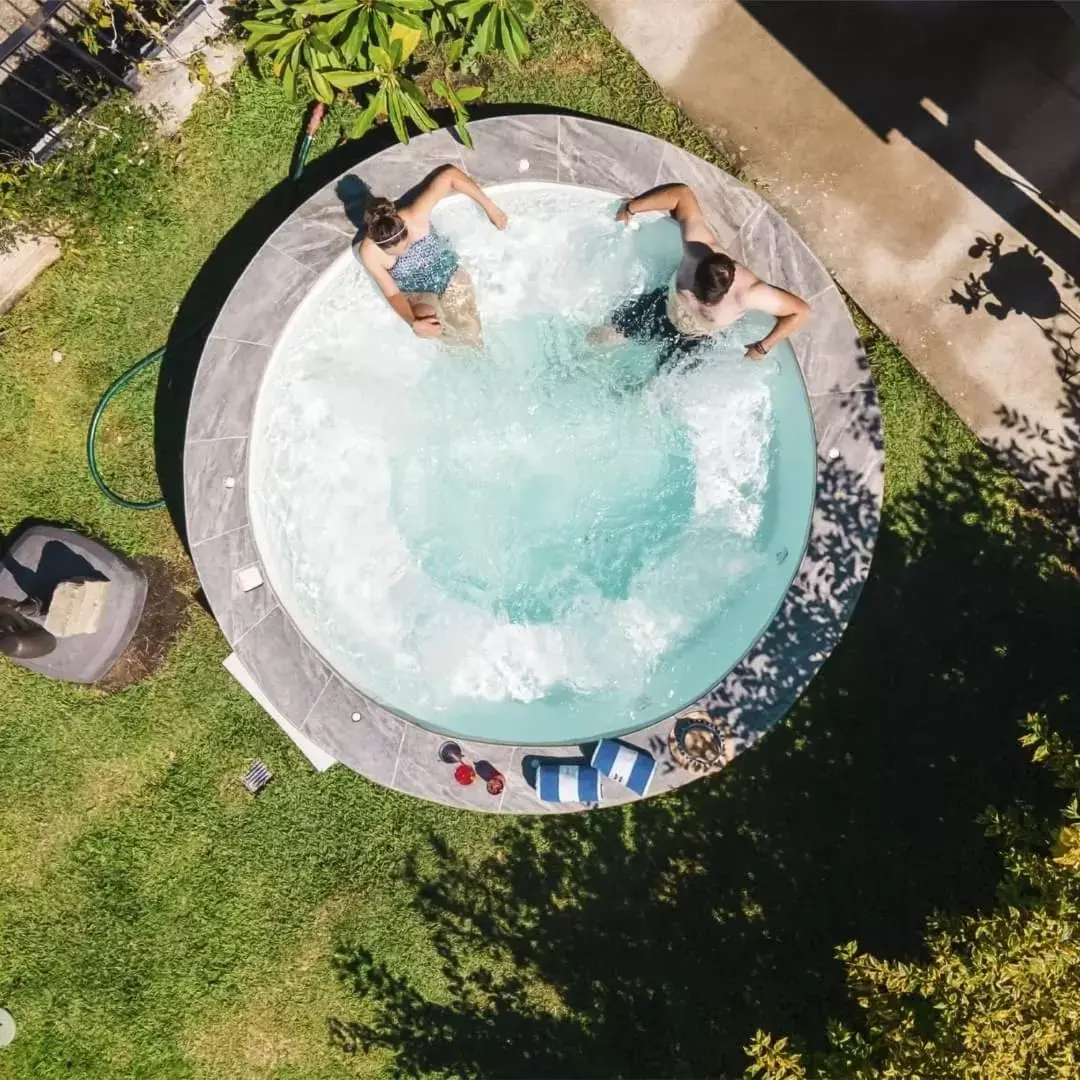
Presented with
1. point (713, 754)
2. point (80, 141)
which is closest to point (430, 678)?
point (713, 754)


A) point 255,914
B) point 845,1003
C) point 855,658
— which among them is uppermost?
point 855,658

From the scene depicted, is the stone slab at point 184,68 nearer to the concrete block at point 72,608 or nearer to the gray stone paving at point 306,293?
the gray stone paving at point 306,293

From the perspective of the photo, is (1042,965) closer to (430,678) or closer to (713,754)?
(713,754)

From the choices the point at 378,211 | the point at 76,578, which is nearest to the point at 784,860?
the point at 378,211

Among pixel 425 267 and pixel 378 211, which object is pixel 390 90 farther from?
pixel 425 267

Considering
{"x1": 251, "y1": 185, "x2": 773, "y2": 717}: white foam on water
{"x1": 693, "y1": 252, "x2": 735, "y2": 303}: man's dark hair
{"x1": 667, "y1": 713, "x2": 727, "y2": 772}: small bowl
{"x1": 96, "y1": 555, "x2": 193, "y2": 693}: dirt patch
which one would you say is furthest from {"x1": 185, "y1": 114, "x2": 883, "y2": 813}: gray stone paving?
{"x1": 693, "y1": 252, "x2": 735, "y2": 303}: man's dark hair

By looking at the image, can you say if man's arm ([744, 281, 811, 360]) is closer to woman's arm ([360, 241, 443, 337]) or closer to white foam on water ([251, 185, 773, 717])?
white foam on water ([251, 185, 773, 717])
